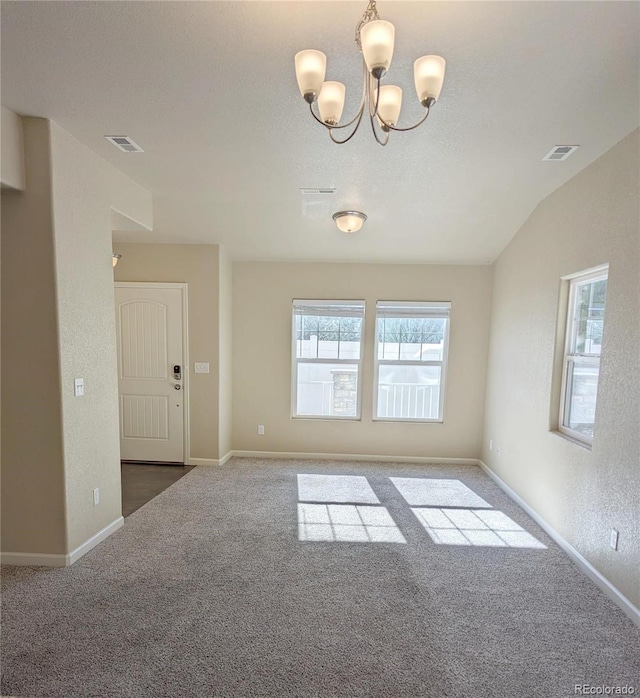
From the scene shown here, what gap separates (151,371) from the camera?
4254 millimetres

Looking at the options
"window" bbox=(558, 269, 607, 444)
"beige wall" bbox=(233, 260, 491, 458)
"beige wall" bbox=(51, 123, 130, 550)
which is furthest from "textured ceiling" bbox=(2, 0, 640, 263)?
"beige wall" bbox=(233, 260, 491, 458)

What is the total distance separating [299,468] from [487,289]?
311 centimetres

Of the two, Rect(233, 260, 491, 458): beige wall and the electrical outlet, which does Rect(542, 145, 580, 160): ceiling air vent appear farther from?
the electrical outlet

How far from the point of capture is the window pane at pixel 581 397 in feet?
8.62

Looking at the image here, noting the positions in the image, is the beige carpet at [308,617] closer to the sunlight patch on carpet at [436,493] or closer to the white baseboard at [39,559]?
the white baseboard at [39,559]

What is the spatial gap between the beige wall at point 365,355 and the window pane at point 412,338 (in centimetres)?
14

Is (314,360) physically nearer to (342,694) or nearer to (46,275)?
(46,275)

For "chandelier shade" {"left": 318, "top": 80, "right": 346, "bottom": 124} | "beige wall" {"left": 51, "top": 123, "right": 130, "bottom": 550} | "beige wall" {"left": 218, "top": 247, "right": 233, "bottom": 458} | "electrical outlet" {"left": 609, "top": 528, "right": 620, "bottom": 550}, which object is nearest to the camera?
"chandelier shade" {"left": 318, "top": 80, "right": 346, "bottom": 124}

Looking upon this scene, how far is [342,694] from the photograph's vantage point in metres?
1.55

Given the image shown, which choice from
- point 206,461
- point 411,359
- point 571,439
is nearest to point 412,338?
point 411,359

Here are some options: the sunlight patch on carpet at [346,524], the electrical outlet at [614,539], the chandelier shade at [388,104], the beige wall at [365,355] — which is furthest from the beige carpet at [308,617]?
the chandelier shade at [388,104]

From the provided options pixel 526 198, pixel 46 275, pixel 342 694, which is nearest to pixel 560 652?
pixel 342 694

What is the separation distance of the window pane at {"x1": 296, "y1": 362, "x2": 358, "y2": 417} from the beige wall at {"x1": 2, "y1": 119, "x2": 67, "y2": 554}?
2.73 metres

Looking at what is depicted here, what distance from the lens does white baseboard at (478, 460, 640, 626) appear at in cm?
204
